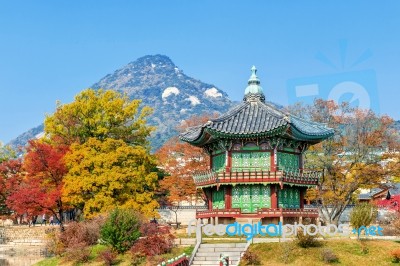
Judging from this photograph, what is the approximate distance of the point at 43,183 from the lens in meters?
49.0

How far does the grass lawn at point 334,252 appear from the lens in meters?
29.7

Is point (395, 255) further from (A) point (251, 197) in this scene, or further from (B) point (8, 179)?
(B) point (8, 179)

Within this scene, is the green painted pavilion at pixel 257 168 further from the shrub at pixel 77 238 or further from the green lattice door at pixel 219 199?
the shrub at pixel 77 238

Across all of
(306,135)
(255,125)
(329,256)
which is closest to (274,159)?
(255,125)

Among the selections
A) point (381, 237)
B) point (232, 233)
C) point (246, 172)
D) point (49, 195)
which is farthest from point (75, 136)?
point (381, 237)

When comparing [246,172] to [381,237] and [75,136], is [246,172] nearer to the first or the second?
[381,237]

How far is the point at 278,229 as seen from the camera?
34.4 metres

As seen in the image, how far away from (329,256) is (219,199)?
13851 mm

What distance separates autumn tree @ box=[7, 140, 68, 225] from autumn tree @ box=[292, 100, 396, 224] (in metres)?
22.5

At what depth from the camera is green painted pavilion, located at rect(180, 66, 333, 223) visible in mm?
39469

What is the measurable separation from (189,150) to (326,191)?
15455 mm

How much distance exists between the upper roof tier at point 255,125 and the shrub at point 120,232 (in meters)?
9.66

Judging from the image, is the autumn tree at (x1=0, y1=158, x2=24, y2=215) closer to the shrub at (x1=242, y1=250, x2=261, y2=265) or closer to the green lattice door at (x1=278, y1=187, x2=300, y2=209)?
the green lattice door at (x1=278, y1=187, x2=300, y2=209)

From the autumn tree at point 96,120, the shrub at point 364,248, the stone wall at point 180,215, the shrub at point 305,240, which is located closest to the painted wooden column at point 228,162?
the shrub at point 305,240
